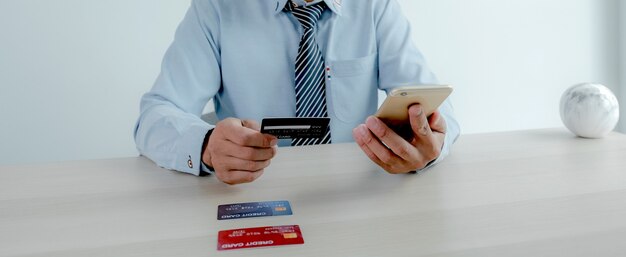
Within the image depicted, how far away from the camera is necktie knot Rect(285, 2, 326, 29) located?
1.74 meters

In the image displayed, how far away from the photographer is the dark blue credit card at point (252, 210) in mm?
1054

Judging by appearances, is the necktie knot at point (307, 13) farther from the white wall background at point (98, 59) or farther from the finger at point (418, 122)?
the white wall background at point (98, 59)

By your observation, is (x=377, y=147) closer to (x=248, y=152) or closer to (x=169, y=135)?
(x=248, y=152)

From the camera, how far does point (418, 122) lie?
1134 millimetres

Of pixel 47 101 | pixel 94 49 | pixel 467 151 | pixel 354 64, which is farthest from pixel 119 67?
pixel 467 151

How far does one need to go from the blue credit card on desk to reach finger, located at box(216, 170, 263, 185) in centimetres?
12

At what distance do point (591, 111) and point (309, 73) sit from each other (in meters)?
0.75

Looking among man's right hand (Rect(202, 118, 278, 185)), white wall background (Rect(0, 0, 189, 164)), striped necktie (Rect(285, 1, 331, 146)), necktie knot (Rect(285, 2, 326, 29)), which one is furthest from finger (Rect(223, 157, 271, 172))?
white wall background (Rect(0, 0, 189, 164))

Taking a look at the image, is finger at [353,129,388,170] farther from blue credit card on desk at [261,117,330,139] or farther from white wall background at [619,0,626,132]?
white wall background at [619,0,626,132]

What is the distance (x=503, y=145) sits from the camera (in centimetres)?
159

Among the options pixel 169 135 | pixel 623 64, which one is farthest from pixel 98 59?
pixel 623 64

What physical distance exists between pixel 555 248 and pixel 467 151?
670 millimetres

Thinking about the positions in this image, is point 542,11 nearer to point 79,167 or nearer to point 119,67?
point 119,67

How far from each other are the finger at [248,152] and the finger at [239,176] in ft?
0.12
